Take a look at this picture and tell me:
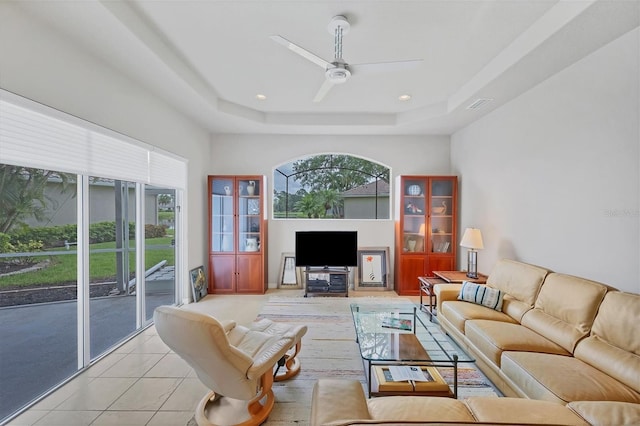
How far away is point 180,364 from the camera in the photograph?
2744mm

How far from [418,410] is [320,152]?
461cm

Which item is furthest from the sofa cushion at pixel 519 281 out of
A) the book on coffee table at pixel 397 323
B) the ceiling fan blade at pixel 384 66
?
the ceiling fan blade at pixel 384 66

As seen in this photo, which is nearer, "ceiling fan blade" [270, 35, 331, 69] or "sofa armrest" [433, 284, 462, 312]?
"ceiling fan blade" [270, 35, 331, 69]

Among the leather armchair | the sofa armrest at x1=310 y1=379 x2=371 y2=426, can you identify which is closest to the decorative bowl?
the leather armchair

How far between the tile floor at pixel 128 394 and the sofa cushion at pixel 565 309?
2958mm

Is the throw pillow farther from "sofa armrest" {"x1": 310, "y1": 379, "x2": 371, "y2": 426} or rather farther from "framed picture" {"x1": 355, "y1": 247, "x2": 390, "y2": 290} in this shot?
"sofa armrest" {"x1": 310, "y1": 379, "x2": 371, "y2": 426}

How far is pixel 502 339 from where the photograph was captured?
2.32m

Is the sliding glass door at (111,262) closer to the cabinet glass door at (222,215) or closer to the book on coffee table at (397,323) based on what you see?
the cabinet glass door at (222,215)

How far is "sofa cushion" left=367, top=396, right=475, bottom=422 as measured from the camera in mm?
1422

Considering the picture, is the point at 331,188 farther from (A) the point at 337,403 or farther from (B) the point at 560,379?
(A) the point at 337,403

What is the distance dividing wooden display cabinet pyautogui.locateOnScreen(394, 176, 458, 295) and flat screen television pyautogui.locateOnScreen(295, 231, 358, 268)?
0.90 meters

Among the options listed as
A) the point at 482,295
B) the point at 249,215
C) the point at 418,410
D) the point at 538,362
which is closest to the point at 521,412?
the point at 418,410

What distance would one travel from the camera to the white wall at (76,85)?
1.93 metres

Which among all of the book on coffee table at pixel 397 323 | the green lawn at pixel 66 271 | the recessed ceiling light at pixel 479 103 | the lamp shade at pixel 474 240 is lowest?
the book on coffee table at pixel 397 323
